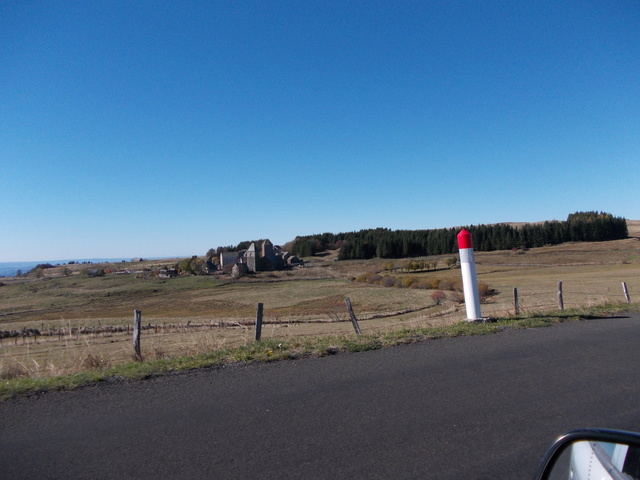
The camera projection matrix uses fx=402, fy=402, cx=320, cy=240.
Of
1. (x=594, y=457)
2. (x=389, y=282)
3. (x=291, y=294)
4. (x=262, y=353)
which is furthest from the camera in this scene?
(x=389, y=282)

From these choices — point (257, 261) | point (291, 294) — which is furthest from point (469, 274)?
point (257, 261)

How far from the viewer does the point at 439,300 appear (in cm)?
4241

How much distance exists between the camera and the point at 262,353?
6.53 m

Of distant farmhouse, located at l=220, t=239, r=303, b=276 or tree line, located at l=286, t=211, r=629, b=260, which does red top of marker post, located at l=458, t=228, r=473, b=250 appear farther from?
distant farmhouse, located at l=220, t=239, r=303, b=276

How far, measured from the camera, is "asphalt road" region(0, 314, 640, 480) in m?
3.08

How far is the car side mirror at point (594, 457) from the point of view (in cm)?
138

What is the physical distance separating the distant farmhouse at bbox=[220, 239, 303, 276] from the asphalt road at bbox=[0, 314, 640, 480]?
96.5 m

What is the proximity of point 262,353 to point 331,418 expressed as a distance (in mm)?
2802

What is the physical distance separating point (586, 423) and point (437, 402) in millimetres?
1335

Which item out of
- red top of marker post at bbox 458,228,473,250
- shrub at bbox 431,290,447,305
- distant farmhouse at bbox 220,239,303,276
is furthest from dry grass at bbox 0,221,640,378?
red top of marker post at bbox 458,228,473,250

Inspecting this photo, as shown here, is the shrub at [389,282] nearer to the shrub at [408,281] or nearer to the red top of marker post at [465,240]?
the shrub at [408,281]

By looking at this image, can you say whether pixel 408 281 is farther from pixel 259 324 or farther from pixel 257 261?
pixel 259 324

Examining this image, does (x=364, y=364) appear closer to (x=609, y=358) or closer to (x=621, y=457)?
(x=609, y=358)

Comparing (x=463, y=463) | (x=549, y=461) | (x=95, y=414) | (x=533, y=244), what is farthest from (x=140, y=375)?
(x=533, y=244)
